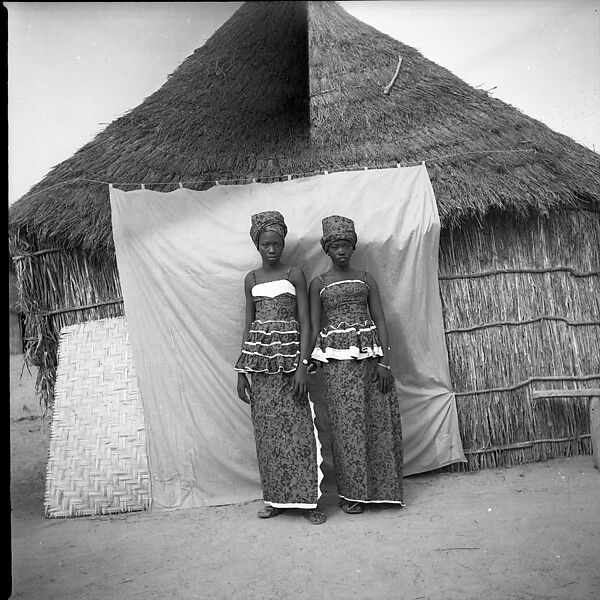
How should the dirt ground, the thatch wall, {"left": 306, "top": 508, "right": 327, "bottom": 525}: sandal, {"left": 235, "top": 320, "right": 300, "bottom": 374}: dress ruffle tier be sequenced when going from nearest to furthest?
1. the dirt ground
2. {"left": 306, "top": 508, "right": 327, "bottom": 525}: sandal
3. {"left": 235, "top": 320, "right": 300, "bottom": 374}: dress ruffle tier
4. the thatch wall

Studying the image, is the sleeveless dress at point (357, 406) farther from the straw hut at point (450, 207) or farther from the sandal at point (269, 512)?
the straw hut at point (450, 207)

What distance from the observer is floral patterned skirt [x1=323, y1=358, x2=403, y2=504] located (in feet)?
10.5

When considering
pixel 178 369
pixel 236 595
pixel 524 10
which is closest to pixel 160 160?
pixel 178 369

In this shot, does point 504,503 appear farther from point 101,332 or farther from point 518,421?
point 101,332

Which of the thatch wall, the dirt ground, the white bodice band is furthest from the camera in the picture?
the thatch wall

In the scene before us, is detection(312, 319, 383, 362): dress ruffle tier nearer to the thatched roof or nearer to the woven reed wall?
the woven reed wall

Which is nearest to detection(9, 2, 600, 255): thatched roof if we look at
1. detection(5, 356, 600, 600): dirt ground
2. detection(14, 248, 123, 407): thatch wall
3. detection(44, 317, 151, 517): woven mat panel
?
detection(14, 248, 123, 407): thatch wall

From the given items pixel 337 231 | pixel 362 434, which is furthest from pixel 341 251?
pixel 362 434

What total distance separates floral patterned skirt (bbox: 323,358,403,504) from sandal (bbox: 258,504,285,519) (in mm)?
362

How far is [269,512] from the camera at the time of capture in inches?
126

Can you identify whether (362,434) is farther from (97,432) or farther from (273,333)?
(97,432)

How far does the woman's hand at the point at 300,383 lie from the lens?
10.4ft

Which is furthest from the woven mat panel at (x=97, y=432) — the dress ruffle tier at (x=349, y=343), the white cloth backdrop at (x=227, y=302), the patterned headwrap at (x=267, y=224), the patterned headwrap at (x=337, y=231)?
the patterned headwrap at (x=337, y=231)

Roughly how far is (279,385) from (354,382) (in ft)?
1.36
